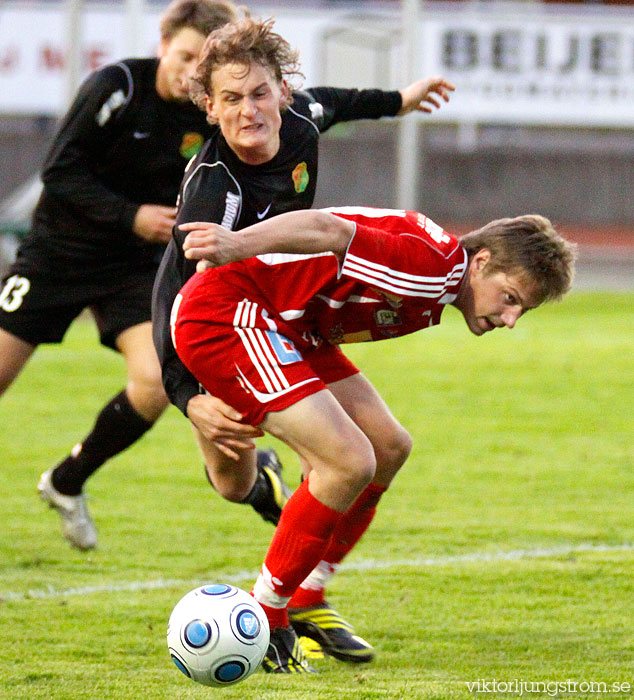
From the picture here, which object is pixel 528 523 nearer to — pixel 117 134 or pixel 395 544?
pixel 395 544

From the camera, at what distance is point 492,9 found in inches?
966

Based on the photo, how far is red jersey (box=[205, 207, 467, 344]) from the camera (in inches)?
132

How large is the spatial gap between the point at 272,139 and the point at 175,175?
1.37m

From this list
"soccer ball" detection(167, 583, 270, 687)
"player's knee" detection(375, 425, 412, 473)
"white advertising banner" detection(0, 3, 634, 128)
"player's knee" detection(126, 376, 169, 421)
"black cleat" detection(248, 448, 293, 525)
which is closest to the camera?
"soccer ball" detection(167, 583, 270, 687)

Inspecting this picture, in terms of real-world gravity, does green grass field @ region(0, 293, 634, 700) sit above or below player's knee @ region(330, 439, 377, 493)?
below

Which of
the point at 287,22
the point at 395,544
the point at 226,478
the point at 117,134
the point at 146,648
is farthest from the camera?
the point at 287,22

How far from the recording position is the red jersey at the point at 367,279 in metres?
3.37

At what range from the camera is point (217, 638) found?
10.7 feet

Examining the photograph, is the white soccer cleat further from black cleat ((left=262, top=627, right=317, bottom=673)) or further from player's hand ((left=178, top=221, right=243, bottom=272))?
player's hand ((left=178, top=221, right=243, bottom=272))

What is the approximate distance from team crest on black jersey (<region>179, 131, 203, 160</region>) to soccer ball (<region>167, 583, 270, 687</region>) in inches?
85.5

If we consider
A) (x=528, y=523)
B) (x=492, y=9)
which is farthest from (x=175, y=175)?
(x=492, y=9)

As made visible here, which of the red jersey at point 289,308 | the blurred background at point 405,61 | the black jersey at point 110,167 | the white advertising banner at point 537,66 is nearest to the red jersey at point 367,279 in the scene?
the red jersey at point 289,308

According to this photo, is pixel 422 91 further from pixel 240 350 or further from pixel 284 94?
pixel 240 350

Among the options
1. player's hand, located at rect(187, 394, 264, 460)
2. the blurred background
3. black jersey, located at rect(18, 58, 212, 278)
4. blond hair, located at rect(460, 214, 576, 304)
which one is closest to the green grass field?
player's hand, located at rect(187, 394, 264, 460)
